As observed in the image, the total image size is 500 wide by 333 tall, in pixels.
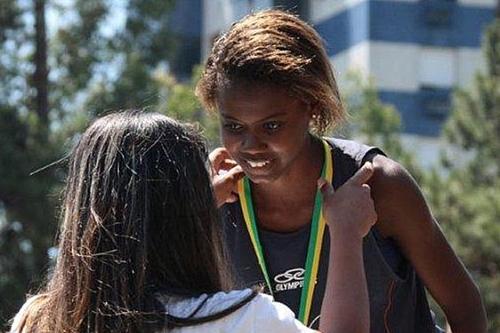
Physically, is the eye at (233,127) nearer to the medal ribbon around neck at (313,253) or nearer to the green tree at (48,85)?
the medal ribbon around neck at (313,253)

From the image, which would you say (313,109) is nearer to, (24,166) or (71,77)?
(24,166)

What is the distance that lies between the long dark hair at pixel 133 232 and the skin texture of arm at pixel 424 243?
949 millimetres

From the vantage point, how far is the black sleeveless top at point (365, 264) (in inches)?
176

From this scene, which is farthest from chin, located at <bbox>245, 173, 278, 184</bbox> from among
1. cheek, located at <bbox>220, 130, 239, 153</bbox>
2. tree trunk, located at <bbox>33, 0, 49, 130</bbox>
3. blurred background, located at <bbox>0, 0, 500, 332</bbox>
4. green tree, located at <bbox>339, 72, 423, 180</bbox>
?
green tree, located at <bbox>339, 72, 423, 180</bbox>

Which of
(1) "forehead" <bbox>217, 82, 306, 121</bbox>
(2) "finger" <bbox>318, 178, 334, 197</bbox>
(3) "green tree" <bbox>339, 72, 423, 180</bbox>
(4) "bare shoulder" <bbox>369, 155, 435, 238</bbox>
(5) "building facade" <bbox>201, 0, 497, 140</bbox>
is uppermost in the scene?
(1) "forehead" <bbox>217, 82, 306, 121</bbox>

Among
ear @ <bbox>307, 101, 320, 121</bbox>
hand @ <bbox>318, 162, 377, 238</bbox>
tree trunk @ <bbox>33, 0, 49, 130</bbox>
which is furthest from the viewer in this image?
tree trunk @ <bbox>33, 0, 49, 130</bbox>

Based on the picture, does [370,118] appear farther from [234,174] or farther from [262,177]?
[262,177]

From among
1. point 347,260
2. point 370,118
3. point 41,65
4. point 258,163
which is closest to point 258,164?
point 258,163

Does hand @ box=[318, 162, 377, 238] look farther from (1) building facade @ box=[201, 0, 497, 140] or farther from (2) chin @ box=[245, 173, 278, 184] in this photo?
(1) building facade @ box=[201, 0, 497, 140]

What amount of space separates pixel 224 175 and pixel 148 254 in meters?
1.11

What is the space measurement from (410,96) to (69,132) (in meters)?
14.7

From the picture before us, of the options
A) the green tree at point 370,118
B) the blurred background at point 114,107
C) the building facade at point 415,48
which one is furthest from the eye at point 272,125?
the building facade at point 415,48

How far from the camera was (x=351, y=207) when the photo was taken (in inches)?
153

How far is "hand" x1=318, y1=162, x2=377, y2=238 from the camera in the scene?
3.80 m
